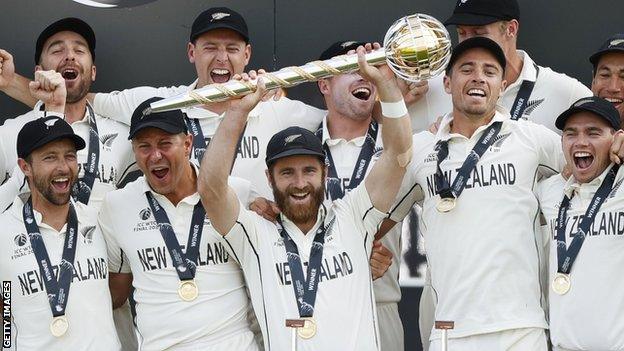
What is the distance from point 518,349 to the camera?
226 inches

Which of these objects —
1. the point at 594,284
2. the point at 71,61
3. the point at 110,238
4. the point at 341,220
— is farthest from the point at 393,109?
the point at 71,61

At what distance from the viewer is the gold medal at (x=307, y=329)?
5703 millimetres

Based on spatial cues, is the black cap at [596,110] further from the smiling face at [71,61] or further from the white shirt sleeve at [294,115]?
the smiling face at [71,61]

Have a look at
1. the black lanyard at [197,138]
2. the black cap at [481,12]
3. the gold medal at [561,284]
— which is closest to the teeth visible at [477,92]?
the black cap at [481,12]

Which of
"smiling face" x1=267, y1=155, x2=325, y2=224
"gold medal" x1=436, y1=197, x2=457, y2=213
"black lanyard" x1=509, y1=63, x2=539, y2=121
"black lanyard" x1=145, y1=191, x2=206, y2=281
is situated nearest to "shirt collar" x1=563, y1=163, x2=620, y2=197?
"gold medal" x1=436, y1=197, x2=457, y2=213

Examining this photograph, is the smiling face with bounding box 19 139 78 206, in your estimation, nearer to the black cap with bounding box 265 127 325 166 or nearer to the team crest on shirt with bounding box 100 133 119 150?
the team crest on shirt with bounding box 100 133 119 150

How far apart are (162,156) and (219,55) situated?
2.60ft

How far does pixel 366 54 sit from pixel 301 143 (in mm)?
834

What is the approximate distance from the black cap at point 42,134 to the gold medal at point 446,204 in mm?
1597

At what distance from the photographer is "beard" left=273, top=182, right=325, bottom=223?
229 inches

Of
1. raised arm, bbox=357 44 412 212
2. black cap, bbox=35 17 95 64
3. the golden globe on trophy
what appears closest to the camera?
the golden globe on trophy

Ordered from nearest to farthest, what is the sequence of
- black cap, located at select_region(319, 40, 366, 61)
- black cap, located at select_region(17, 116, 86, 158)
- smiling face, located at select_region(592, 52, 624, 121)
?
black cap, located at select_region(17, 116, 86, 158) → smiling face, located at select_region(592, 52, 624, 121) → black cap, located at select_region(319, 40, 366, 61)

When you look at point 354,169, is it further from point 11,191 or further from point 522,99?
point 11,191

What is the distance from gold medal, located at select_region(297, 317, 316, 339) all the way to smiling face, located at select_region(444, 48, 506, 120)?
1120 mm
